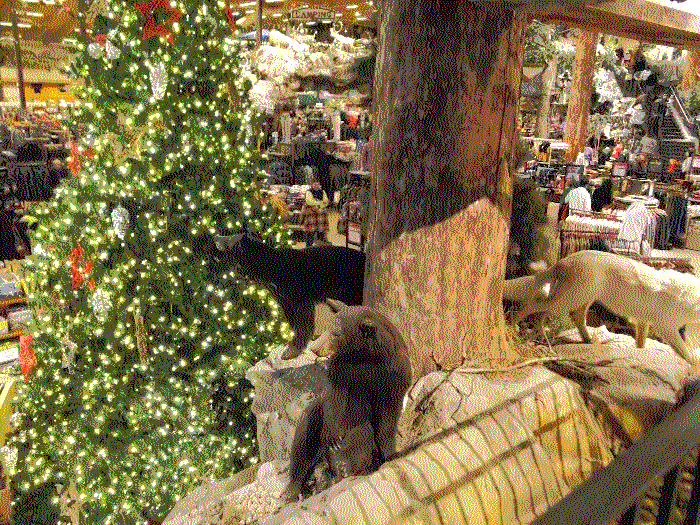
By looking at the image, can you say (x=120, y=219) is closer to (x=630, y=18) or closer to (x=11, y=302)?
(x=11, y=302)

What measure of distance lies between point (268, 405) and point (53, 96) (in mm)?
21211

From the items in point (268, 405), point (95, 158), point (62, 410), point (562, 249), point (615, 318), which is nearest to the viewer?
point (268, 405)

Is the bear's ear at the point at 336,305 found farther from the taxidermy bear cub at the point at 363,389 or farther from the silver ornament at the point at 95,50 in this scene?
the silver ornament at the point at 95,50

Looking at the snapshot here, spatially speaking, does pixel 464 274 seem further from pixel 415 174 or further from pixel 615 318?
pixel 615 318

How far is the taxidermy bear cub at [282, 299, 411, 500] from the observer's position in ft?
5.91

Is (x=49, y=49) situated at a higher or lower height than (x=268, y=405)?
higher

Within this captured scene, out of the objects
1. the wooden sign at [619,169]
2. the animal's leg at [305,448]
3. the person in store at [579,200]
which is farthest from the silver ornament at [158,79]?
the wooden sign at [619,169]

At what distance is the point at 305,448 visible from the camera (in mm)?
2080

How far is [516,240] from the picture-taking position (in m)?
2.73

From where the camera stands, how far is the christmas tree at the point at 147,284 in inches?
122

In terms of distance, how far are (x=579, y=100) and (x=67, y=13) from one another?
12.4 metres

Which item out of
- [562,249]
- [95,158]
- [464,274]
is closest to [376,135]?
[464,274]

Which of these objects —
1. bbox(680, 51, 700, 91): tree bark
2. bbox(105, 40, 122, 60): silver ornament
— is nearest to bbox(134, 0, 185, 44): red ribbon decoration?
bbox(105, 40, 122, 60): silver ornament

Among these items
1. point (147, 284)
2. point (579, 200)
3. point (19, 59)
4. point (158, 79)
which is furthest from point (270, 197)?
point (19, 59)
